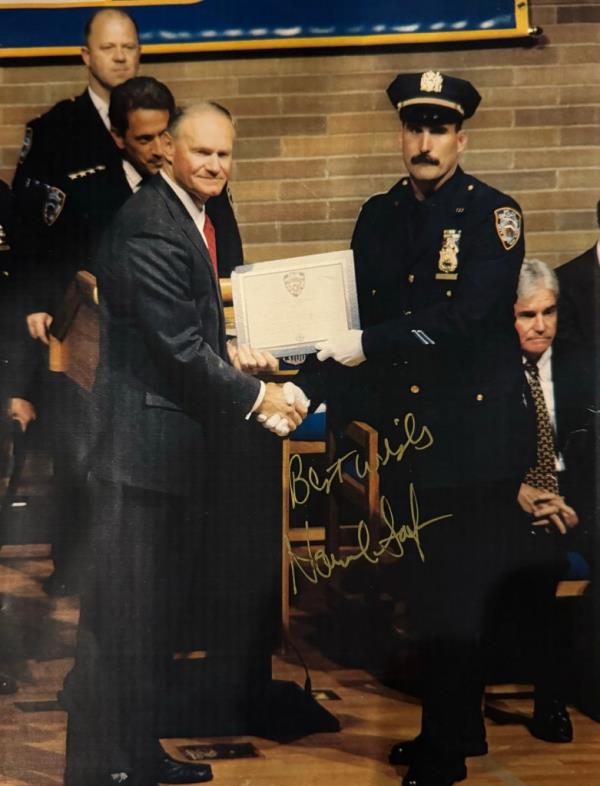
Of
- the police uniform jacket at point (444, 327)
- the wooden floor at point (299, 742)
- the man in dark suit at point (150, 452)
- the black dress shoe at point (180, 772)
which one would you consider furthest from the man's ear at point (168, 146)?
the black dress shoe at point (180, 772)

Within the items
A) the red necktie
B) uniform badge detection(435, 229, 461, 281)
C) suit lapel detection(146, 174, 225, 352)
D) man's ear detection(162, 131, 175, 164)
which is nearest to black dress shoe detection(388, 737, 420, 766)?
suit lapel detection(146, 174, 225, 352)

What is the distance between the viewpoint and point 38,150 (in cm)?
345

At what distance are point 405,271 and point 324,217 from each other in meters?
0.30

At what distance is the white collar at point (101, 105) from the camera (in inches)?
135

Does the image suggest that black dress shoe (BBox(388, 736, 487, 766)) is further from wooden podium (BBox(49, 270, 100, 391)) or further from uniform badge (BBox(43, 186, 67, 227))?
uniform badge (BBox(43, 186, 67, 227))

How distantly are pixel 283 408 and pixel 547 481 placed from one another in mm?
852

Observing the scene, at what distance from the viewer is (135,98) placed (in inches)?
135

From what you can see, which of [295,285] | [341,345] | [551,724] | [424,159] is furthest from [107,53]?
[551,724]

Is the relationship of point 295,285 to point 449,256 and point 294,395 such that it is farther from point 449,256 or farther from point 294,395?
point 449,256

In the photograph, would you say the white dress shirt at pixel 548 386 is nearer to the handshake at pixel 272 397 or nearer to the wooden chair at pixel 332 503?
the wooden chair at pixel 332 503

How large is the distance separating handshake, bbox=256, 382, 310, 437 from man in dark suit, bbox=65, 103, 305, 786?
60 mm

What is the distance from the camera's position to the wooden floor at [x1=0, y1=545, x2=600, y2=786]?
3354mm

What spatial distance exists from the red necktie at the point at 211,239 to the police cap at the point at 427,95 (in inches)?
26.3
